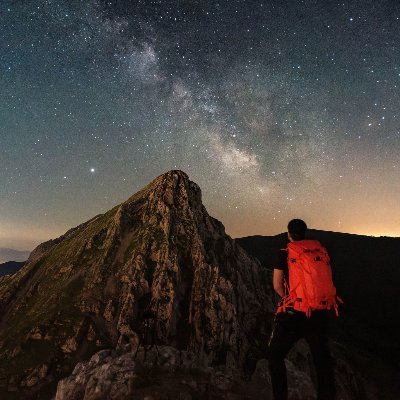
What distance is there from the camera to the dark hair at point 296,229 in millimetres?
6609

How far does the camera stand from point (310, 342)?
611cm

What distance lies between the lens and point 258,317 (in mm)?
57281

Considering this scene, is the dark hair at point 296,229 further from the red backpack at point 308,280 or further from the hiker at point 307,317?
the hiker at point 307,317

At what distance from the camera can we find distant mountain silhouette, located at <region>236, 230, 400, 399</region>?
88.7 metres

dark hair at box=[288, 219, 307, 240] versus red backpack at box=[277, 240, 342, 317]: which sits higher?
dark hair at box=[288, 219, 307, 240]

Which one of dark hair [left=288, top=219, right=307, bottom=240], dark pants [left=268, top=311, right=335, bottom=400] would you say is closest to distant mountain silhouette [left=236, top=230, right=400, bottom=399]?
dark hair [left=288, top=219, right=307, bottom=240]

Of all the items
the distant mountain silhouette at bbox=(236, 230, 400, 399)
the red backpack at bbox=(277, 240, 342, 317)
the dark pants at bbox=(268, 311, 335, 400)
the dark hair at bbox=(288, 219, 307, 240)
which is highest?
the distant mountain silhouette at bbox=(236, 230, 400, 399)

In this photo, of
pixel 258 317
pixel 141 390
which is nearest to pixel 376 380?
pixel 258 317

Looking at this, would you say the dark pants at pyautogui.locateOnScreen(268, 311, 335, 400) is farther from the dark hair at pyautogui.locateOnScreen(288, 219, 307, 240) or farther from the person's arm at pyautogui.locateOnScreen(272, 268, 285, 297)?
the dark hair at pyautogui.locateOnScreen(288, 219, 307, 240)

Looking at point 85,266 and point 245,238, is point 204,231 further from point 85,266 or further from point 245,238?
point 245,238

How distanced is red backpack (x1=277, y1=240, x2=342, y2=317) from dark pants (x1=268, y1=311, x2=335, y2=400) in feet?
0.65

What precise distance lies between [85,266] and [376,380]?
2628 inches

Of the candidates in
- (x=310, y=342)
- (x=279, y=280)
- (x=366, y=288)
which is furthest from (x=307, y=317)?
(x=366, y=288)

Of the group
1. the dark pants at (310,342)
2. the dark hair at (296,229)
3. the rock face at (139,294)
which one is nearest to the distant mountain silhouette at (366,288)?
the rock face at (139,294)
